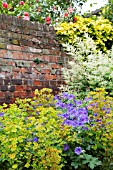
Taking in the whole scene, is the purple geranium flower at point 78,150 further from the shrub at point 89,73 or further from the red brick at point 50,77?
the red brick at point 50,77

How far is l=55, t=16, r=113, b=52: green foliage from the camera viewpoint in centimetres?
645

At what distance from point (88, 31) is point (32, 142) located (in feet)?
14.1

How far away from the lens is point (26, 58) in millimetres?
5680

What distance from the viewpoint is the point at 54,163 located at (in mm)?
2484

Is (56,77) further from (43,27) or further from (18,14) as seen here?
(18,14)

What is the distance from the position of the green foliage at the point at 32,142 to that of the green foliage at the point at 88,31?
11.9 feet

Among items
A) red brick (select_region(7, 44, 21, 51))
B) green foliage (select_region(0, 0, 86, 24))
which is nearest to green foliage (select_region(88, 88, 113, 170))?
red brick (select_region(7, 44, 21, 51))

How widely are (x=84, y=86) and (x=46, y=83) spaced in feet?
2.90

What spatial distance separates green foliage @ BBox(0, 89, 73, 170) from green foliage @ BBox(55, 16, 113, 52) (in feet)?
11.9

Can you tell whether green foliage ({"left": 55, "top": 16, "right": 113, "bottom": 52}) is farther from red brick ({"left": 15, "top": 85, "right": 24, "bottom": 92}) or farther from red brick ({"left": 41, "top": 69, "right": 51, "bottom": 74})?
red brick ({"left": 15, "top": 85, "right": 24, "bottom": 92})

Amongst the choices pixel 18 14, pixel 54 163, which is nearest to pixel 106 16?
pixel 18 14

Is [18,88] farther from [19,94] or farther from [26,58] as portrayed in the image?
[26,58]

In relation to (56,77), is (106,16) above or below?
above

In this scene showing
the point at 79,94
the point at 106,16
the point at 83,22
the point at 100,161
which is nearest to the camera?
the point at 100,161
